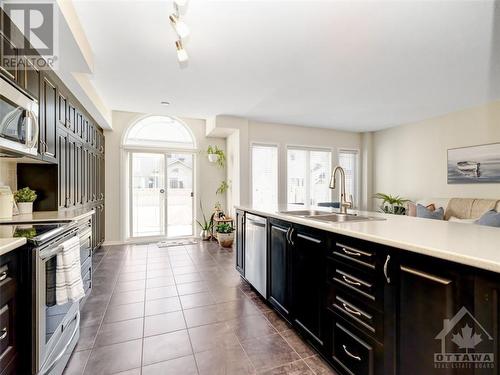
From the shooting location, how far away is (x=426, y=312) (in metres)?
1.06

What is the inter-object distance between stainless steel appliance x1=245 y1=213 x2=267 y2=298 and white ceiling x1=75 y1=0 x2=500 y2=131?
1783mm

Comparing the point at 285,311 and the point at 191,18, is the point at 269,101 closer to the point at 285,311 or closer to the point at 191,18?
the point at 191,18

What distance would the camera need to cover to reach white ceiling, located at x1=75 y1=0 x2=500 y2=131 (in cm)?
205

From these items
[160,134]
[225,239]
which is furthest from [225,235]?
[160,134]

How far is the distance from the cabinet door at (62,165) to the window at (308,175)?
4.30 meters

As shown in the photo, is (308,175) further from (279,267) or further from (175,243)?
(279,267)

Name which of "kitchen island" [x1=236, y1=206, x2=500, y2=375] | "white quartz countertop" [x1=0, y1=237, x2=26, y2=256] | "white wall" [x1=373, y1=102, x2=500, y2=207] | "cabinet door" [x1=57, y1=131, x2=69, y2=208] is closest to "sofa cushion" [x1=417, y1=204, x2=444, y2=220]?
"white wall" [x1=373, y1=102, x2=500, y2=207]

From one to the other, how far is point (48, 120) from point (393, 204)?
637 cm

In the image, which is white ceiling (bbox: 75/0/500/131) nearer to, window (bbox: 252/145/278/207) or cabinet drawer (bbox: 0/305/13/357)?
window (bbox: 252/145/278/207)

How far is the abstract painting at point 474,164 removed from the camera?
4.25 metres

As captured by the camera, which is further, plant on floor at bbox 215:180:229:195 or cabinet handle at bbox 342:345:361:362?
plant on floor at bbox 215:180:229:195

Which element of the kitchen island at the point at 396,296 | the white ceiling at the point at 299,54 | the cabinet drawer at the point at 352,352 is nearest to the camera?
the kitchen island at the point at 396,296

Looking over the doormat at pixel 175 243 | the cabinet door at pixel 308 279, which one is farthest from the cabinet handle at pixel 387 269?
the doormat at pixel 175 243

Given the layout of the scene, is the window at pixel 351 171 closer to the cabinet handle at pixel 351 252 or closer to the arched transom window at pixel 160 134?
the arched transom window at pixel 160 134
